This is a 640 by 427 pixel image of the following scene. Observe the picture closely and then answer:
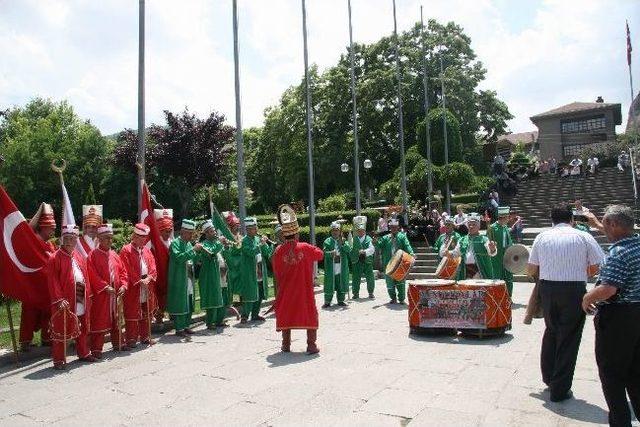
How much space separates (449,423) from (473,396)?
825 millimetres

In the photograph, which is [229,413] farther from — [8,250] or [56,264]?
[8,250]

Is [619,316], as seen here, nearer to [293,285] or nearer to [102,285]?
[293,285]

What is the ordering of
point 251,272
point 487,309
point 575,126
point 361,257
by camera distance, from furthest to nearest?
1. point 575,126
2. point 361,257
3. point 251,272
4. point 487,309

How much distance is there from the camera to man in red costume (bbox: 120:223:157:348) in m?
8.25

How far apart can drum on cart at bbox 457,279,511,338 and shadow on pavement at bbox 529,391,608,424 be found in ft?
8.83

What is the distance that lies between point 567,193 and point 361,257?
19.9 meters

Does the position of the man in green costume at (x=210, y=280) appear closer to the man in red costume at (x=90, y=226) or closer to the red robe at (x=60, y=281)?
the man in red costume at (x=90, y=226)

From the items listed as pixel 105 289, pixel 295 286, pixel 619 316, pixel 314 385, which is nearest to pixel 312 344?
pixel 295 286

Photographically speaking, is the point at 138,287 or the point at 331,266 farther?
the point at 331,266

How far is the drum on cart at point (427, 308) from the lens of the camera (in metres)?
8.30

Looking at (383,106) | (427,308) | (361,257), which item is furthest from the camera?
(383,106)

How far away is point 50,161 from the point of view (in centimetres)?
3803

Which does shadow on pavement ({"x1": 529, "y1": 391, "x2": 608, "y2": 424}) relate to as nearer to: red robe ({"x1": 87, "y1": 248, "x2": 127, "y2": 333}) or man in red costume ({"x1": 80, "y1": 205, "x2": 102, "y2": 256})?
red robe ({"x1": 87, "y1": 248, "x2": 127, "y2": 333})

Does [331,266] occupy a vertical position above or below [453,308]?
above
